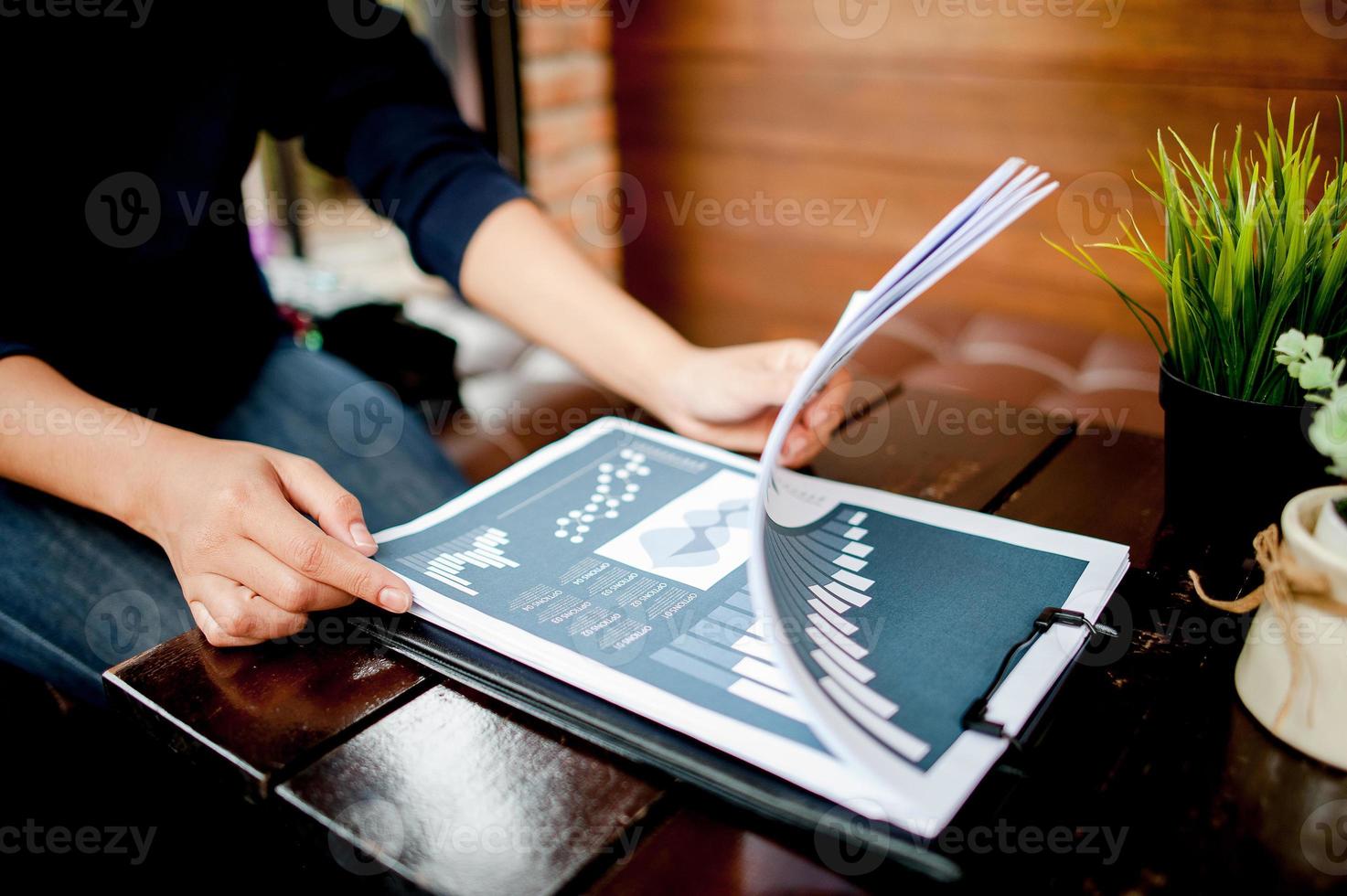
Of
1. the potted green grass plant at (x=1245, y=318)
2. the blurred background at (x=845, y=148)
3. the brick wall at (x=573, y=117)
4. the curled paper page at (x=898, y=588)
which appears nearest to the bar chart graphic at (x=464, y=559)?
the curled paper page at (x=898, y=588)

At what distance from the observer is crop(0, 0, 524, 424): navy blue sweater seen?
83cm

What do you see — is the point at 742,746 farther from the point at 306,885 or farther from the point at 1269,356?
the point at 1269,356

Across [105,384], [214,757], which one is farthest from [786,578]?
[105,384]

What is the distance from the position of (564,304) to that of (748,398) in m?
0.24

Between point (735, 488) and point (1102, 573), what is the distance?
0.81 feet

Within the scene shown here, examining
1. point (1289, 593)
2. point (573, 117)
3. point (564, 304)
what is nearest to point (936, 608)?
point (1289, 593)

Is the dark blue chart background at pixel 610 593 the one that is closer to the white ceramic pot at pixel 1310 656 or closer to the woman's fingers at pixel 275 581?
the woman's fingers at pixel 275 581

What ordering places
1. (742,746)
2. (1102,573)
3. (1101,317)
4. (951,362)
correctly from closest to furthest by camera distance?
(742,746)
(1102,573)
(951,362)
(1101,317)

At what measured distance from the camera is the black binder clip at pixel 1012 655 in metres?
0.43

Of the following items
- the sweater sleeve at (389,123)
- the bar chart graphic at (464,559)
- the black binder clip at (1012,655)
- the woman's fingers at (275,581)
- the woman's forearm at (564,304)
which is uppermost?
the sweater sleeve at (389,123)

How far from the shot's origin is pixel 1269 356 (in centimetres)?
57

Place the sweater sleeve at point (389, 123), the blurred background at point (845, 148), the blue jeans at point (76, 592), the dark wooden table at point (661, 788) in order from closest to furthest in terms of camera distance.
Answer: the dark wooden table at point (661, 788) → the blue jeans at point (76, 592) → the sweater sleeve at point (389, 123) → the blurred background at point (845, 148)

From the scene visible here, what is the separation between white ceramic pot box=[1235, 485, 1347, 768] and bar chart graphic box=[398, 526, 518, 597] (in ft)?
1.37

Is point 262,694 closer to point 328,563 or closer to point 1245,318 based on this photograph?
point 328,563
